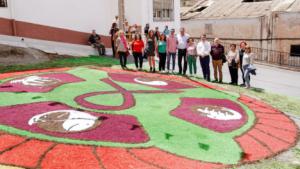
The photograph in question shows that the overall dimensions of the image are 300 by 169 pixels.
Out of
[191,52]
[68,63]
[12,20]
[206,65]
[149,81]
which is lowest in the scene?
[149,81]

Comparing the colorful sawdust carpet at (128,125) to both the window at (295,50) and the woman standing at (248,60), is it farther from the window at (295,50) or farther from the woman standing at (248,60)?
Answer: the window at (295,50)

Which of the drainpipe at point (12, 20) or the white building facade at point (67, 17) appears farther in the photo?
the white building facade at point (67, 17)

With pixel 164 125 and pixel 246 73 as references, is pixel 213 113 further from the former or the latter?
pixel 246 73

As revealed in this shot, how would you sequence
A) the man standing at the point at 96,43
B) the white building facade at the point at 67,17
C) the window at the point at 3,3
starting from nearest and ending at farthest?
1. the window at the point at 3,3
2. the white building facade at the point at 67,17
3. the man standing at the point at 96,43

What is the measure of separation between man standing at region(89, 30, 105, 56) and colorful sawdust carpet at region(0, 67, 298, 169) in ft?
24.4

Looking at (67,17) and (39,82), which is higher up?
(67,17)

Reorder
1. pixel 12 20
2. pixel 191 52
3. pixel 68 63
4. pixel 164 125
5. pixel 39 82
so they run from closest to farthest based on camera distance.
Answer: pixel 164 125
pixel 39 82
pixel 191 52
pixel 68 63
pixel 12 20

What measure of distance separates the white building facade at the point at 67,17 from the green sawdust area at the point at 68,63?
2.06 m

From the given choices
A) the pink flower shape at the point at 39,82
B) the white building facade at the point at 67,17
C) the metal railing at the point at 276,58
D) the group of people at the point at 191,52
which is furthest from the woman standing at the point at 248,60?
the metal railing at the point at 276,58

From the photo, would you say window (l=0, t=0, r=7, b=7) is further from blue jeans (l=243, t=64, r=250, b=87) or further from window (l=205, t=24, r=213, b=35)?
window (l=205, t=24, r=213, b=35)

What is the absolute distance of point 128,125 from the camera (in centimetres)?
961

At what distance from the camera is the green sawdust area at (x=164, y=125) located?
28.3 feet

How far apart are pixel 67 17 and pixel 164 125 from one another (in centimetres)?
1302

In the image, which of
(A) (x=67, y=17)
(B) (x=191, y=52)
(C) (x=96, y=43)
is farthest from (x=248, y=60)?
(A) (x=67, y=17)
